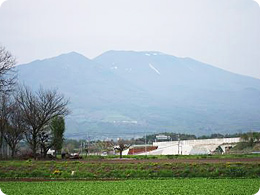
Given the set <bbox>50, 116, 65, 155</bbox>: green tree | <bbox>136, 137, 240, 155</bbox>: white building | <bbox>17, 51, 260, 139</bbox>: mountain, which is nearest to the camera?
<bbox>50, 116, 65, 155</bbox>: green tree

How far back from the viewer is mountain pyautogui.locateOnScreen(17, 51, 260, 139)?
317ft

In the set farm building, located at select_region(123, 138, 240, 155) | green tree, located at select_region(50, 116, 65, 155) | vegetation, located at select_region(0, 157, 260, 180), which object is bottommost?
vegetation, located at select_region(0, 157, 260, 180)

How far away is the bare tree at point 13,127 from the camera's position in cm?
3475

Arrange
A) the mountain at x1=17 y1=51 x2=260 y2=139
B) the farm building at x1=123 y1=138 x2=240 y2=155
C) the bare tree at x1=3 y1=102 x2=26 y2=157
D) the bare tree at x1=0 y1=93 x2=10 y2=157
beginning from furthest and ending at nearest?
the mountain at x1=17 y1=51 x2=260 y2=139
the farm building at x1=123 y1=138 x2=240 y2=155
the bare tree at x1=3 y1=102 x2=26 y2=157
the bare tree at x1=0 y1=93 x2=10 y2=157

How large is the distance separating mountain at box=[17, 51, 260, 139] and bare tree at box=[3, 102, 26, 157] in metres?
39.3

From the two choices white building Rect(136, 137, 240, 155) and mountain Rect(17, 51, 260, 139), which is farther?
mountain Rect(17, 51, 260, 139)

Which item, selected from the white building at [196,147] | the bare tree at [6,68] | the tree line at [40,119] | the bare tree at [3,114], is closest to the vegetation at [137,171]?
the bare tree at [6,68]

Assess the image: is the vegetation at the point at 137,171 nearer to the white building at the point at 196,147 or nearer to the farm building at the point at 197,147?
the farm building at the point at 197,147

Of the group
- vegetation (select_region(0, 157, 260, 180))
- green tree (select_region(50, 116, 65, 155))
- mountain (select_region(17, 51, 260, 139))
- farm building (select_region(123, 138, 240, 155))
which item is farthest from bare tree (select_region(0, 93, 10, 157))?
mountain (select_region(17, 51, 260, 139))

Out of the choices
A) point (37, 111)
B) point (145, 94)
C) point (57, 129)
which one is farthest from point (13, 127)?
point (145, 94)

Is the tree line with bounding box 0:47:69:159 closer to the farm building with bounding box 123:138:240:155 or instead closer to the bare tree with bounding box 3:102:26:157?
the bare tree with bounding box 3:102:26:157

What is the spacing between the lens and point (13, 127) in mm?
35781

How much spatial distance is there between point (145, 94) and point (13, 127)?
11959 cm

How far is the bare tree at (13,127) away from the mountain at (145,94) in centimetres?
3933
